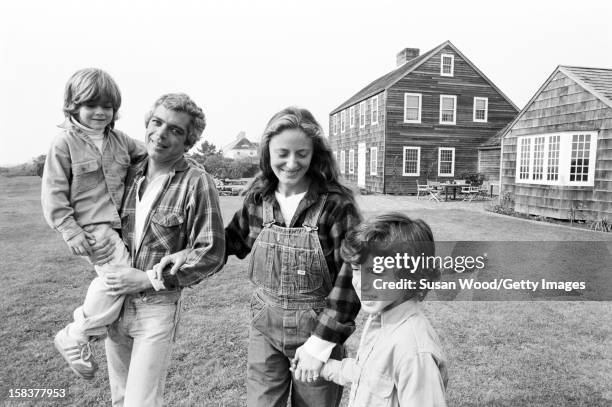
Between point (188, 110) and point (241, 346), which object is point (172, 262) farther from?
point (241, 346)

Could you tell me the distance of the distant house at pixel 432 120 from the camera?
71.5 ft

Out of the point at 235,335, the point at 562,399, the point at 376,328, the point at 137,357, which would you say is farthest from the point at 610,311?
the point at 137,357

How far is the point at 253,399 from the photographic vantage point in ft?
6.30

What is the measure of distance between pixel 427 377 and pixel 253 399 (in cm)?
90

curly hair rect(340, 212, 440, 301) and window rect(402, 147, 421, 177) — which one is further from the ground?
window rect(402, 147, 421, 177)

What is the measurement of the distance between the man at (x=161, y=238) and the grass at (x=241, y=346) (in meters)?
1.09

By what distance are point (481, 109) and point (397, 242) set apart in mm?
23867

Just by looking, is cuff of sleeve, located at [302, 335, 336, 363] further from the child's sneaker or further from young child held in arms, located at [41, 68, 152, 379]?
the child's sneaker

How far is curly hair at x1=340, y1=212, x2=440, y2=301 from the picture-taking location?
1524mm

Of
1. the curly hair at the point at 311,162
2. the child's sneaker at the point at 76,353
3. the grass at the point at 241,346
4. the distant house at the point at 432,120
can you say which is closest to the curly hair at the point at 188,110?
the curly hair at the point at 311,162

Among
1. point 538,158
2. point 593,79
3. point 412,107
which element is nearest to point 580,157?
point 538,158

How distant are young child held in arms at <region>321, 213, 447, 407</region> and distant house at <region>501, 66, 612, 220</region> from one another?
11.5m

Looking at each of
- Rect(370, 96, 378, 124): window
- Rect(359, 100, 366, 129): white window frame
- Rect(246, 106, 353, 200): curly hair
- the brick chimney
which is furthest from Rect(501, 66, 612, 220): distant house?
the brick chimney

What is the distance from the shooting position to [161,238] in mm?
1895
